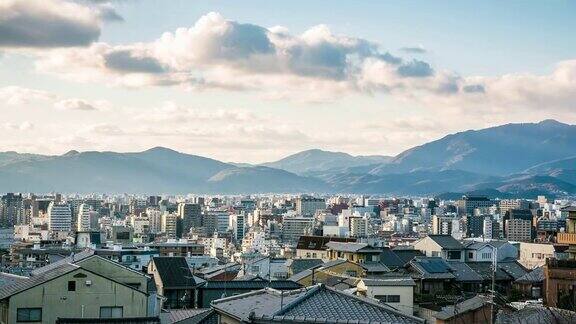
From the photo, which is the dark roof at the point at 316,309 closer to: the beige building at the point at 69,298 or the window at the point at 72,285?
the beige building at the point at 69,298

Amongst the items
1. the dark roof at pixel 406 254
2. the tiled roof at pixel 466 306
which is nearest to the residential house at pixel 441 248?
the dark roof at pixel 406 254

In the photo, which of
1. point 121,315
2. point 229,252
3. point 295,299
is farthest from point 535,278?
point 229,252

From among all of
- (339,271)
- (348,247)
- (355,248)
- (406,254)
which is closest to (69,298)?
(339,271)

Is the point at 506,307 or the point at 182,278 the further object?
the point at 182,278

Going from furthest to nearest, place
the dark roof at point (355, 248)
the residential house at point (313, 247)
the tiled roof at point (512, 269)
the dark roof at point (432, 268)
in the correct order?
the residential house at point (313, 247) → the dark roof at point (355, 248) → the tiled roof at point (512, 269) → the dark roof at point (432, 268)

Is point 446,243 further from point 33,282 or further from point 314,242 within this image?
point 33,282

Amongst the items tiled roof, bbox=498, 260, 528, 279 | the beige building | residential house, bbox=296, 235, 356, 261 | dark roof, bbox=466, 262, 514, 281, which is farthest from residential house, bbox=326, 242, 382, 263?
the beige building

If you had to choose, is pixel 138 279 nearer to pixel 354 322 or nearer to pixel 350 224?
pixel 354 322
